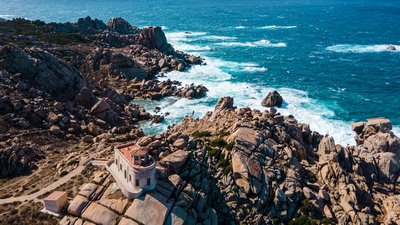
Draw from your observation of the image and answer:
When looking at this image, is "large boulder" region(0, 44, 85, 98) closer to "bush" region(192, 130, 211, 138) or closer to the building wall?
"bush" region(192, 130, 211, 138)

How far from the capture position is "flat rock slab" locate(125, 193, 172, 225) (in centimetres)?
4106

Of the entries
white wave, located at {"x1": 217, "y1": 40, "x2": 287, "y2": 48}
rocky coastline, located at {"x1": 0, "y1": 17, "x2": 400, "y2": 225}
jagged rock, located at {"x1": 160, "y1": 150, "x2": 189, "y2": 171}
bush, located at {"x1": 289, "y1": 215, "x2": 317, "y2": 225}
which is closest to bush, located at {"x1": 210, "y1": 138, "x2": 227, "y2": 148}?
rocky coastline, located at {"x1": 0, "y1": 17, "x2": 400, "y2": 225}

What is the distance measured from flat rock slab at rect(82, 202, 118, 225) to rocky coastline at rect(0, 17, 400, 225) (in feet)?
0.42

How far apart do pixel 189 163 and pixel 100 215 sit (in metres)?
14.4

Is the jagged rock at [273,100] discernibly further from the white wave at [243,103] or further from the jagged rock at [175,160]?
the jagged rock at [175,160]

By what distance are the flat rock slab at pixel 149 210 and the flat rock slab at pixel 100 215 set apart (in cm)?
167

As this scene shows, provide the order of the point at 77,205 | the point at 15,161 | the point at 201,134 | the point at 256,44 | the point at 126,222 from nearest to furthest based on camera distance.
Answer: the point at 126,222 → the point at 77,205 → the point at 15,161 → the point at 201,134 → the point at 256,44

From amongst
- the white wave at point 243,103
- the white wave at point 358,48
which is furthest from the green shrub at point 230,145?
the white wave at point 358,48

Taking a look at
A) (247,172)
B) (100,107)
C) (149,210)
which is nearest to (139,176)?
(149,210)

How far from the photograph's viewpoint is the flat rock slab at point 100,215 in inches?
1607

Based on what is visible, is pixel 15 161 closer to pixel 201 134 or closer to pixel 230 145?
pixel 201 134

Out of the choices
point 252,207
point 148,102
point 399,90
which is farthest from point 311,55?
point 252,207

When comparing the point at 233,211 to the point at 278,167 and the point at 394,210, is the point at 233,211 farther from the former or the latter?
the point at 394,210

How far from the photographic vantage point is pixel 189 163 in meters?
51.2
